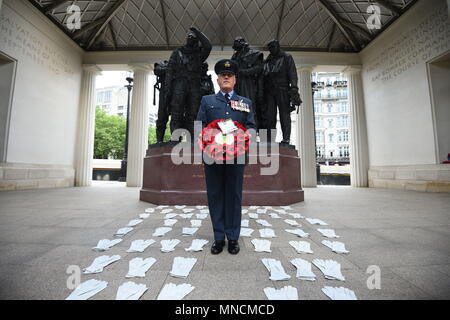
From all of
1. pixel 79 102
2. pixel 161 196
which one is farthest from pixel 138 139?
pixel 161 196

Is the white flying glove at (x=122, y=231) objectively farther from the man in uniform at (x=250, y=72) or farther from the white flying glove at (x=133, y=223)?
the man in uniform at (x=250, y=72)

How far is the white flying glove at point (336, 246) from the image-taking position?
2055 millimetres

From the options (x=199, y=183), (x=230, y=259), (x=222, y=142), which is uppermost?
(x=222, y=142)

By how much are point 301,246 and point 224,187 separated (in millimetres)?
1011

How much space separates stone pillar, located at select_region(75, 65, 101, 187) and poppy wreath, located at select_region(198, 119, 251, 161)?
12.3 meters

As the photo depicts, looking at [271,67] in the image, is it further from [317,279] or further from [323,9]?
[323,9]

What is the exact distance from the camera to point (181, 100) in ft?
18.6

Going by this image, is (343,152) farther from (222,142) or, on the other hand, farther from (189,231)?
(222,142)

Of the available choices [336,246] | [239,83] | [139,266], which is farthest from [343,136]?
[139,266]

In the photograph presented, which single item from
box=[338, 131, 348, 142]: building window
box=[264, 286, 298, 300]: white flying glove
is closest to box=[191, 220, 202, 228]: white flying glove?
box=[264, 286, 298, 300]: white flying glove

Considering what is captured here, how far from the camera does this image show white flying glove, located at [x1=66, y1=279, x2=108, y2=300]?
1253mm

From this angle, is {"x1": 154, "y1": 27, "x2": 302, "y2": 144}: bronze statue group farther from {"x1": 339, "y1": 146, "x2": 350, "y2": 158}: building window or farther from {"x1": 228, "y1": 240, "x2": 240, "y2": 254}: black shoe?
{"x1": 339, "y1": 146, "x2": 350, "y2": 158}: building window

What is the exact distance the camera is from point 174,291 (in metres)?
1.33

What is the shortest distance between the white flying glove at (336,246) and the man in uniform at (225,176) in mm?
964
